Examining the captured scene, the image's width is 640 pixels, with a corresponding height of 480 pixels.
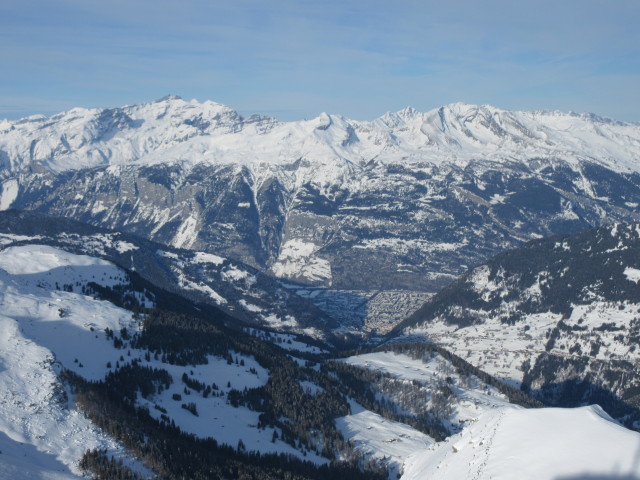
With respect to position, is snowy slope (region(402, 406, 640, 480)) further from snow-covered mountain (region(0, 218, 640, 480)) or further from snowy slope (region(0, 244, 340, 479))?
snowy slope (region(0, 244, 340, 479))

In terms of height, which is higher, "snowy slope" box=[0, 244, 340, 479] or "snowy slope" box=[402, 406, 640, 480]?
"snowy slope" box=[402, 406, 640, 480]

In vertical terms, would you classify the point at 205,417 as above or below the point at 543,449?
below

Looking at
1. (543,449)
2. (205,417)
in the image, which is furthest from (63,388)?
(543,449)

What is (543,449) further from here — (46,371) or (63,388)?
(46,371)

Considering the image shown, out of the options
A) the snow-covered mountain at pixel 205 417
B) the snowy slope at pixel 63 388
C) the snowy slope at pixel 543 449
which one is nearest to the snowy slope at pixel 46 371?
the snowy slope at pixel 63 388

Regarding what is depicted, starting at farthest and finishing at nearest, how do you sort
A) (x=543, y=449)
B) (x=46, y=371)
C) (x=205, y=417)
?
(x=205, y=417), (x=46, y=371), (x=543, y=449)

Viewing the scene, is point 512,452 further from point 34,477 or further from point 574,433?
point 34,477

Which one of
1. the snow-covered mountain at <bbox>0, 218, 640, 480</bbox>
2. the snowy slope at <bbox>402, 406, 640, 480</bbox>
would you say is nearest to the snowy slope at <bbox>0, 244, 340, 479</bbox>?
the snow-covered mountain at <bbox>0, 218, 640, 480</bbox>

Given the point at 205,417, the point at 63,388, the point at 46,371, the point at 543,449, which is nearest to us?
the point at 543,449

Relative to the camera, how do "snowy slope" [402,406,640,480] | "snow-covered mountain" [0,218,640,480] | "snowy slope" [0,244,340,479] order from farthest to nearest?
"snowy slope" [0,244,340,479] → "snow-covered mountain" [0,218,640,480] → "snowy slope" [402,406,640,480]
